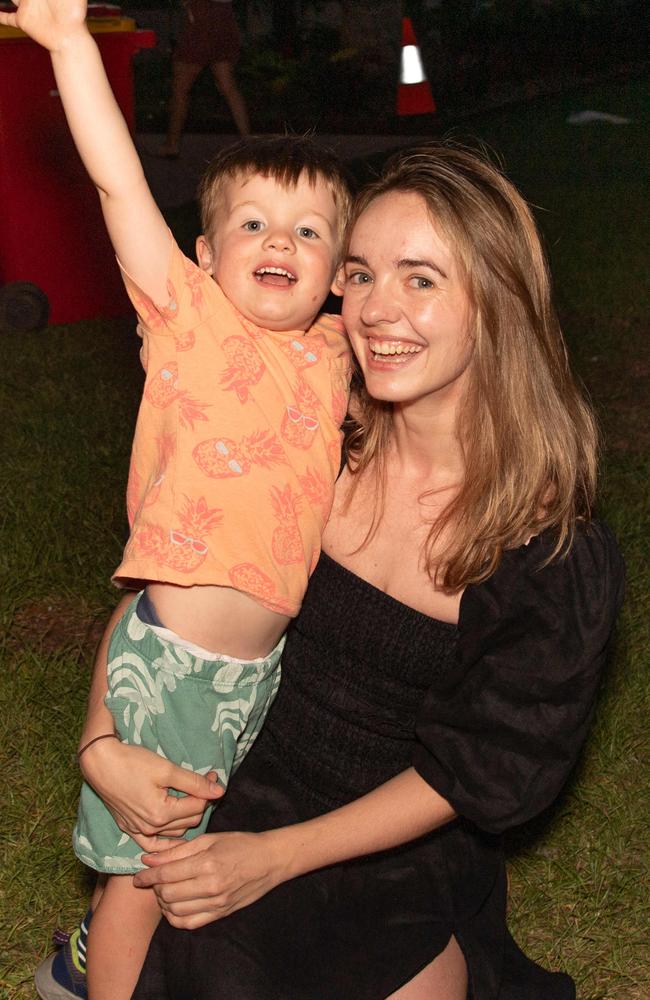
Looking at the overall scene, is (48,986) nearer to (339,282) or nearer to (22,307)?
(339,282)

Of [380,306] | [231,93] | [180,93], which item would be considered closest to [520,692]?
[380,306]

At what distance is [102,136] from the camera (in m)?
2.09

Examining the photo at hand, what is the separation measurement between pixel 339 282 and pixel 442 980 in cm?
124

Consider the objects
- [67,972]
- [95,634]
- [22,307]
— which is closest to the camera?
[67,972]

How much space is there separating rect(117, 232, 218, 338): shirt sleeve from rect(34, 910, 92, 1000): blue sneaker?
3.79 feet

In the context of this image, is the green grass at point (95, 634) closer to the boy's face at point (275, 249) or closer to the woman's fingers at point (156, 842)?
the woman's fingers at point (156, 842)

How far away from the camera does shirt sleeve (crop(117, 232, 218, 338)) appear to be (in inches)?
86.9

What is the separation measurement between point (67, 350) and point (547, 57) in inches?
531

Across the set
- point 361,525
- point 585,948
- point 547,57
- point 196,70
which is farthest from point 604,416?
point 547,57

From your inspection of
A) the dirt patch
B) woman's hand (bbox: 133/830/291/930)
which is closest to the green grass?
the dirt patch

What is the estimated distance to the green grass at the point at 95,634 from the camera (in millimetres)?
3070

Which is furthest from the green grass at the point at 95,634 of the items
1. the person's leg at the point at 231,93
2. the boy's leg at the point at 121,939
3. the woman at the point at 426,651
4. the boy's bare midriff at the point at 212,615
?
the person's leg at the point at 231,93

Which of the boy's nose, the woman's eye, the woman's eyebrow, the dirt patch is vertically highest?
the woman's eyebrow

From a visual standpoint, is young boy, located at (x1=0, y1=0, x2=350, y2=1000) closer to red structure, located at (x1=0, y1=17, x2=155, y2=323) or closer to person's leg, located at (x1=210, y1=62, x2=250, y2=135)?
red structure, located at (x1=0, y1=17, x2=155, y2=323)
